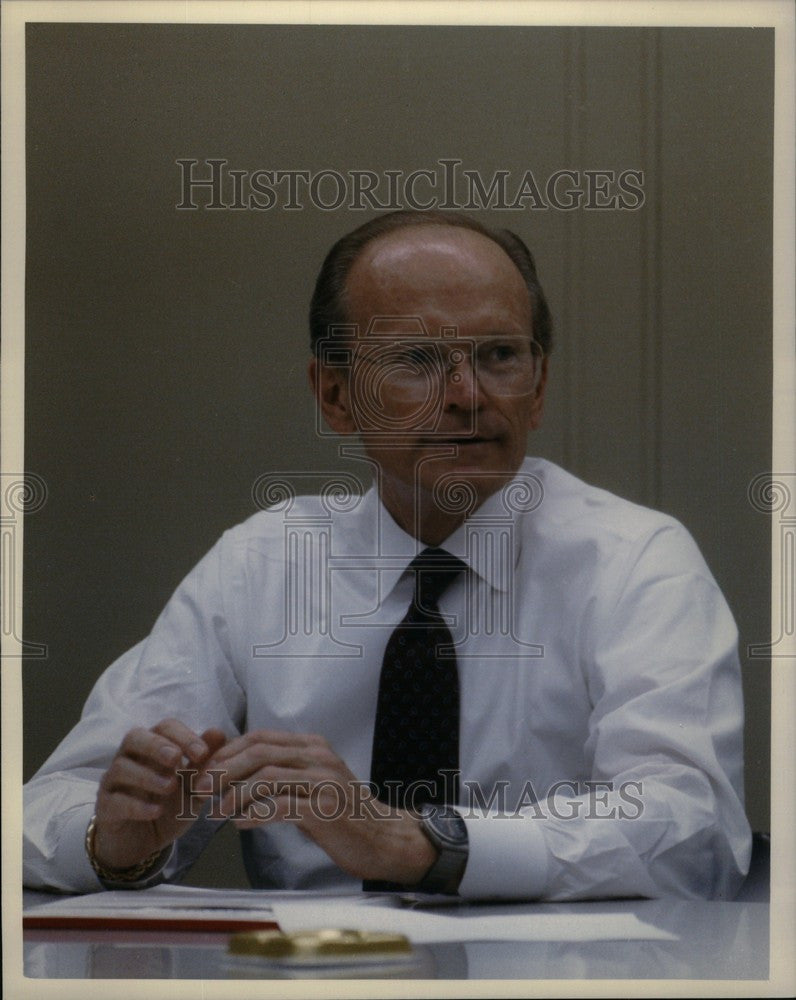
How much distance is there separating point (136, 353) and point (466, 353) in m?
0.78

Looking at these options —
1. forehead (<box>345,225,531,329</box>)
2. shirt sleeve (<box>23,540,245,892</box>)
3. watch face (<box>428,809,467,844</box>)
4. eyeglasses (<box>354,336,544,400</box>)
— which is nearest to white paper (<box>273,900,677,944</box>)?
watch face (<box>428,809,467,844</box>)

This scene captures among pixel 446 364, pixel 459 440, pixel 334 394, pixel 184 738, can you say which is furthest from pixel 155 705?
pixel 446 364

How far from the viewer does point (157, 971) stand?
10.5 feet

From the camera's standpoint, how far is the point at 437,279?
10.5 ft

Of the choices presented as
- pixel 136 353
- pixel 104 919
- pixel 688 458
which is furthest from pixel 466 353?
pixel 104 919

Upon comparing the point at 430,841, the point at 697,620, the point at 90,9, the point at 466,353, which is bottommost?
the point at 430,841

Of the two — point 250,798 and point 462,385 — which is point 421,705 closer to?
point 250,798

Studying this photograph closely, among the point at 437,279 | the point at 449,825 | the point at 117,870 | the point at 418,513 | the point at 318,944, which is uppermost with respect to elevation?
the point at 437,279

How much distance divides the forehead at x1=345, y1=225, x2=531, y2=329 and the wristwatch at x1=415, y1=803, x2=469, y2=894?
44.1 inches

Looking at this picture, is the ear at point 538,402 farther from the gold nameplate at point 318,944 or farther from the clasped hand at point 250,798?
the gold nameplate at point 318,944

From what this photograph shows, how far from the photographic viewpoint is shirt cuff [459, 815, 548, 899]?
315 cm

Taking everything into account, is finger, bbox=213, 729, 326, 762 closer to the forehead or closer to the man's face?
the man's face

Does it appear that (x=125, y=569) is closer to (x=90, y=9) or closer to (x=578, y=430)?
(x=578, y=430)

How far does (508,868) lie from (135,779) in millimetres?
872
